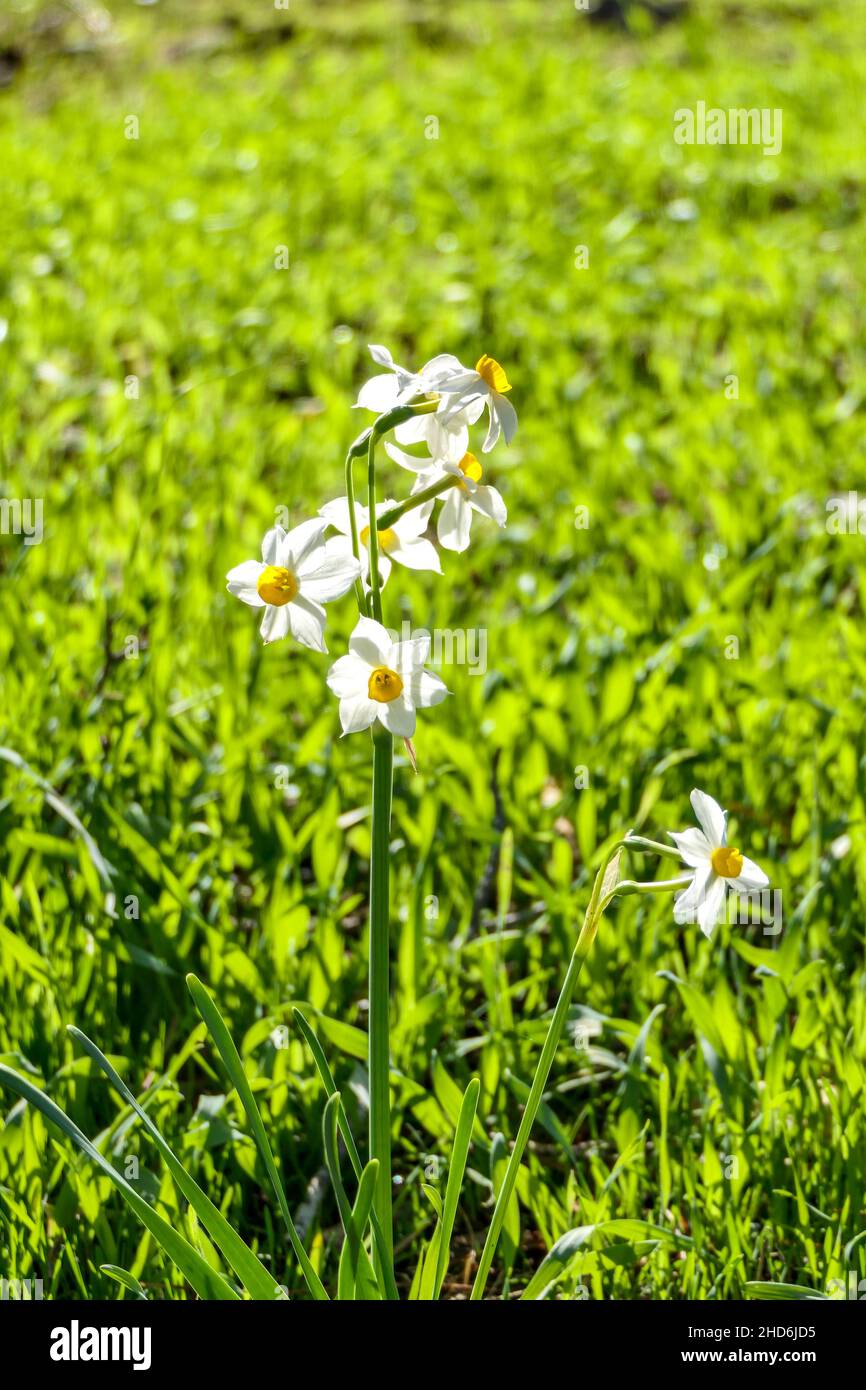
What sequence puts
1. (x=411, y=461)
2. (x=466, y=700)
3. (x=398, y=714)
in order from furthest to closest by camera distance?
(x=466, y=700) < (x=411, y=461) < (x=398, y=714)

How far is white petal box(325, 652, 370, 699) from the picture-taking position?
2.81ft

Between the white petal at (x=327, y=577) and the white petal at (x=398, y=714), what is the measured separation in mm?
86

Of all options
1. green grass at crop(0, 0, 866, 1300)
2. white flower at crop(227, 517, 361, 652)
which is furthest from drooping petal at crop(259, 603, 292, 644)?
green grass at crop(0, 0, 866, 1300)

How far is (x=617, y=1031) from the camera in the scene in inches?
57.5

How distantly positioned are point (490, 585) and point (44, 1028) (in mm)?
1429

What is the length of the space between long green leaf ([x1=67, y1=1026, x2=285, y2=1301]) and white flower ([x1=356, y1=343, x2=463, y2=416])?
0.50m

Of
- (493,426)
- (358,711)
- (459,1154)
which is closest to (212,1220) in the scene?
(459,1154)

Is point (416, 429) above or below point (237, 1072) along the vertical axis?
above

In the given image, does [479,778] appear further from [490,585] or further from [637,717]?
[490,585]

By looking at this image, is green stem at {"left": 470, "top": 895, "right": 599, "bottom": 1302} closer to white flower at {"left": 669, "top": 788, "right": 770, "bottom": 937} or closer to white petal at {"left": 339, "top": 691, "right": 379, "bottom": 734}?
white flower at {"left": 669, "top": 788, "right": 770, "bottom": 937}

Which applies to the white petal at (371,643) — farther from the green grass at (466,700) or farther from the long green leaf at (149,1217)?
the green grass at (466,700)

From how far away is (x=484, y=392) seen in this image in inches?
34.4

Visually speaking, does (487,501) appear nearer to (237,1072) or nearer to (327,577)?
(327,577)

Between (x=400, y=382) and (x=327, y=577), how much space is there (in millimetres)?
153
